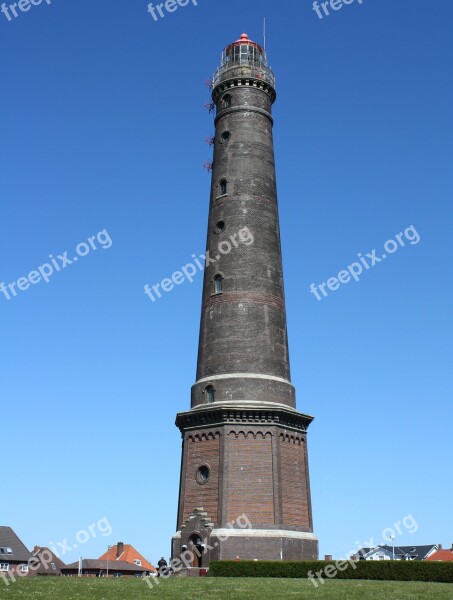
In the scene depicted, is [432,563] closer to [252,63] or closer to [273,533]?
[273,533]

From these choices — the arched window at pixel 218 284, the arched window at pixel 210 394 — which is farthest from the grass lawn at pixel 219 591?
the arched window at pixel 218 284

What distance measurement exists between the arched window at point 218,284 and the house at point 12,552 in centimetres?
4551

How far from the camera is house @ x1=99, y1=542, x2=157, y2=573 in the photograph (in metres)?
87.6

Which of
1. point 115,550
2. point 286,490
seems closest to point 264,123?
point 286,490

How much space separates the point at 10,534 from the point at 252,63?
57124 mm

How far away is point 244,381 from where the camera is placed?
38.3 m

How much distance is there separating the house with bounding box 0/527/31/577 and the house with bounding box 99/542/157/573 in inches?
541

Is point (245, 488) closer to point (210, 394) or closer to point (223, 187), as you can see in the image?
point (210, 394)

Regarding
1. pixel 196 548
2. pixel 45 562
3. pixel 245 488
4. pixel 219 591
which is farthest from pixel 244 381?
pixel 45 562

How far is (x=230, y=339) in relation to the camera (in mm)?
39438

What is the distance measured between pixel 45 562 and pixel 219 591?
219 ft

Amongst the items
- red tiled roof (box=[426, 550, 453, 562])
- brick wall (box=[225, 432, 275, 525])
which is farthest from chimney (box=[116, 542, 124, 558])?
brick wall (box=[225, 432, 275, 525])

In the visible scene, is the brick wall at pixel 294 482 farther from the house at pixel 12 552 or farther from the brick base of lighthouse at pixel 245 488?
the house at pixel 12 552

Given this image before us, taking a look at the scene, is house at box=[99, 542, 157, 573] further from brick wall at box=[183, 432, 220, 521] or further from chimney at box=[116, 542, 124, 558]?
brick wall at box=[183, 432, 220, 521]
